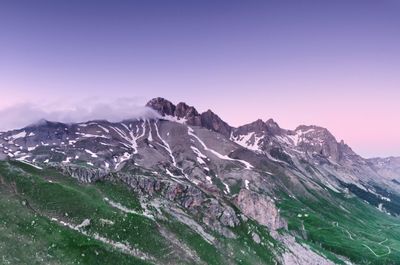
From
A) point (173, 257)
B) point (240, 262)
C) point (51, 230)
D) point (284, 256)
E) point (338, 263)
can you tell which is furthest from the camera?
point (338, 263)

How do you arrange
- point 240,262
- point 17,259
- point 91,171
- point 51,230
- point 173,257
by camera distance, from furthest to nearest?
point 91,171
point 240,262
point 173,257
point 51,230
point 17,259

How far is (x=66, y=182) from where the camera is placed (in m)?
125

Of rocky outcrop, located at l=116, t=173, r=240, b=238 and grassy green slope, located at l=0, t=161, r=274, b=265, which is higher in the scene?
rocky outcrop, located at l=116, t=173, r=240, b=238

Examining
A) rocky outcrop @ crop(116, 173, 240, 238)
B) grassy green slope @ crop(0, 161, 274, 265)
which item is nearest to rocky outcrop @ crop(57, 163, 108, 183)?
grassy green slope @ crop(0, 161, 274, 265)

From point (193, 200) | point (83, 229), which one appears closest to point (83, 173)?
point (83, 229)

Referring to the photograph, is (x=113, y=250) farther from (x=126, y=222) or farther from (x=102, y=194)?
(x=102, y=194)

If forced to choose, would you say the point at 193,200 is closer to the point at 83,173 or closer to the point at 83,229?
the point at 83,173

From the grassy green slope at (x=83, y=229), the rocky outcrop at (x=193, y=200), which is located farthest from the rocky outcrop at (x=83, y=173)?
the rocky outcrop at (x=193, y=200)

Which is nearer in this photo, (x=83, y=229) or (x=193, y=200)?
(x=83, y=229)

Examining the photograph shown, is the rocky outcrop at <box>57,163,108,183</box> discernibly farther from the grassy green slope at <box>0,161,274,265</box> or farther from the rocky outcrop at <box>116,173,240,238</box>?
the rocky outcrop at <box>116,173,240,238</box>

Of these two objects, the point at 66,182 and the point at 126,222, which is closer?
the point at 126,222

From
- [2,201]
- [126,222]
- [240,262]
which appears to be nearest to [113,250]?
[126,222]

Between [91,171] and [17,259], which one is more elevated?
[91,171]

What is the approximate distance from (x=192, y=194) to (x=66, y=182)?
151ft
